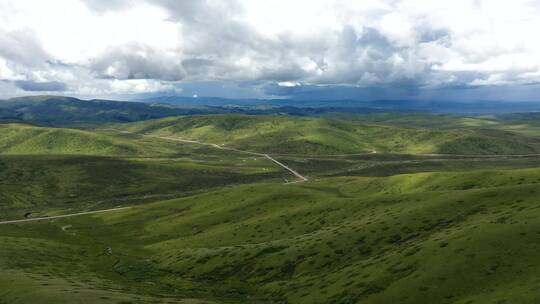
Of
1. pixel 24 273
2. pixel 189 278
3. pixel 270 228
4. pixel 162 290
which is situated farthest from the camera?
pixel 270 228

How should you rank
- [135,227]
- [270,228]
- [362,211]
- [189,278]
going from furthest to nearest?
[135,227]
[270,228]
[362,211]
[189,278]

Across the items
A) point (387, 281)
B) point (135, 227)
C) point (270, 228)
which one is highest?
point (387, 281)

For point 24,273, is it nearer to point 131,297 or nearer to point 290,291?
point 131,297

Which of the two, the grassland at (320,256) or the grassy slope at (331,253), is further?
the grassland at (320,256)

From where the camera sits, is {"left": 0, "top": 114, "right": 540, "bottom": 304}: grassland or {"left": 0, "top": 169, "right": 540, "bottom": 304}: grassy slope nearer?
{"left": 0, "top": 169, "right": 540, "bottom": 304}: grassy slope

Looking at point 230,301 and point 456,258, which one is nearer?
point 456,258

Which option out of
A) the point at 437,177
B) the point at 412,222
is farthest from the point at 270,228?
the point at 437,177

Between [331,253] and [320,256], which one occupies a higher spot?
[331,253]

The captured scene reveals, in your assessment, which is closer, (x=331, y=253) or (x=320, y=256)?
(x=320, y=256)
